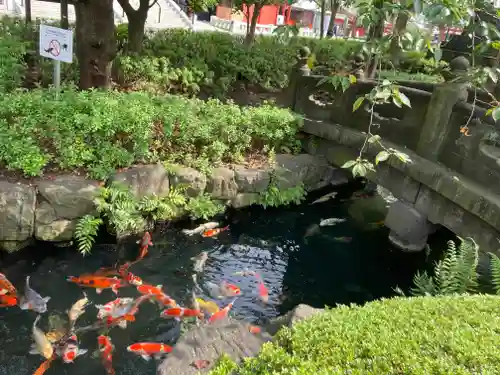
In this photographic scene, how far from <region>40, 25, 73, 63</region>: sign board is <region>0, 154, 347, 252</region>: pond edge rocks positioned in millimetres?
1838

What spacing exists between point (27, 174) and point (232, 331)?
14.2 ft

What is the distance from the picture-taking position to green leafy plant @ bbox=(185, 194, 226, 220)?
26.1 ft

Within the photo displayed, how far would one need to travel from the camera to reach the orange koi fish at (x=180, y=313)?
5.64 meters

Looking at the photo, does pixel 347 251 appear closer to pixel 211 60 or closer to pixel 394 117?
pixel 394 117

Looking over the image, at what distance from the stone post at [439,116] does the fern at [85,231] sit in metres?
5.26

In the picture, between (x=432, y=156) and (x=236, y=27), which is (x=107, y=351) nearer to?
(x=432, y=156)

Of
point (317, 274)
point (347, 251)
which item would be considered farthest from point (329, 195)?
point (317, 274)

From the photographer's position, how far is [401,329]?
310 centimetres

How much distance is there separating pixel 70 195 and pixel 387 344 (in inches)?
203

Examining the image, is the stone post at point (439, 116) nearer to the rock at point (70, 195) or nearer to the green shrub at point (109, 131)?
the green shrub at point (109, 131)

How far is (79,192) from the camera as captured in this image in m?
6.64

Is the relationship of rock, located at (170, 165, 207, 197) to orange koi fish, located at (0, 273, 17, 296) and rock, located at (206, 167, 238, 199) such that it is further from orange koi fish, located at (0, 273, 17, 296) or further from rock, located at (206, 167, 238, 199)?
orange koi fish, located at (0, 273, 17, 296)

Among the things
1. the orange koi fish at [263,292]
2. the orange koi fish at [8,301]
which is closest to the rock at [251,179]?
the orange koi fish at [263,292]

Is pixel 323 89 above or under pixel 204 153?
above
